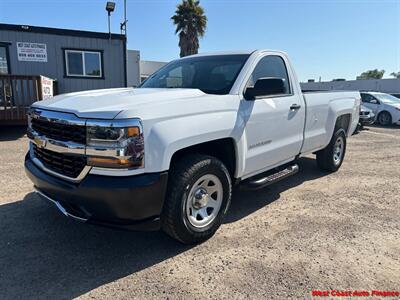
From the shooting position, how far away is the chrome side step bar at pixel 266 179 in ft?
12.8

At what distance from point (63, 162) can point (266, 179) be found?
2.33 metres

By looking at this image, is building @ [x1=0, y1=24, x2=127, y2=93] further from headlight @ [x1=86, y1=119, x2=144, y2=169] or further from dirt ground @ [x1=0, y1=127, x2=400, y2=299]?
headlight @ [x1=86, y1=119, x2=144, y2=169]

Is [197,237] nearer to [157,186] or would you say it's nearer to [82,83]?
[157,186]

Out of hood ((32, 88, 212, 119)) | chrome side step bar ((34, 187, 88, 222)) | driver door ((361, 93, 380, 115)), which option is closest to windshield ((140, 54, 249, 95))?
hood ((32, 88, 212, 119))

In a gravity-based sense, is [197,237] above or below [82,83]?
below

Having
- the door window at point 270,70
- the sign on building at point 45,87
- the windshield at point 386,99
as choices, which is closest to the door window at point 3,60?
the sign on building at point 45,87

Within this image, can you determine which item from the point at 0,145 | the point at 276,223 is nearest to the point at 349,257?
the point at 276,223

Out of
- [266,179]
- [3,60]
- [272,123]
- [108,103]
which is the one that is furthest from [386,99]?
[3,60]

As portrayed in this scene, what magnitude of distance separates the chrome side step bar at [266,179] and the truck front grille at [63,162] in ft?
6.30

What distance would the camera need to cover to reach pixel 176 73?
14.8 feet

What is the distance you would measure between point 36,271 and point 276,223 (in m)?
2.55

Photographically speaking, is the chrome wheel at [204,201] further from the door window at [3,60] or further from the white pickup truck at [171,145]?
the door window at [3,60]

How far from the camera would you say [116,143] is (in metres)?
2.65

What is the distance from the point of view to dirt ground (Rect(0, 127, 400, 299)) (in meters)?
2.70
